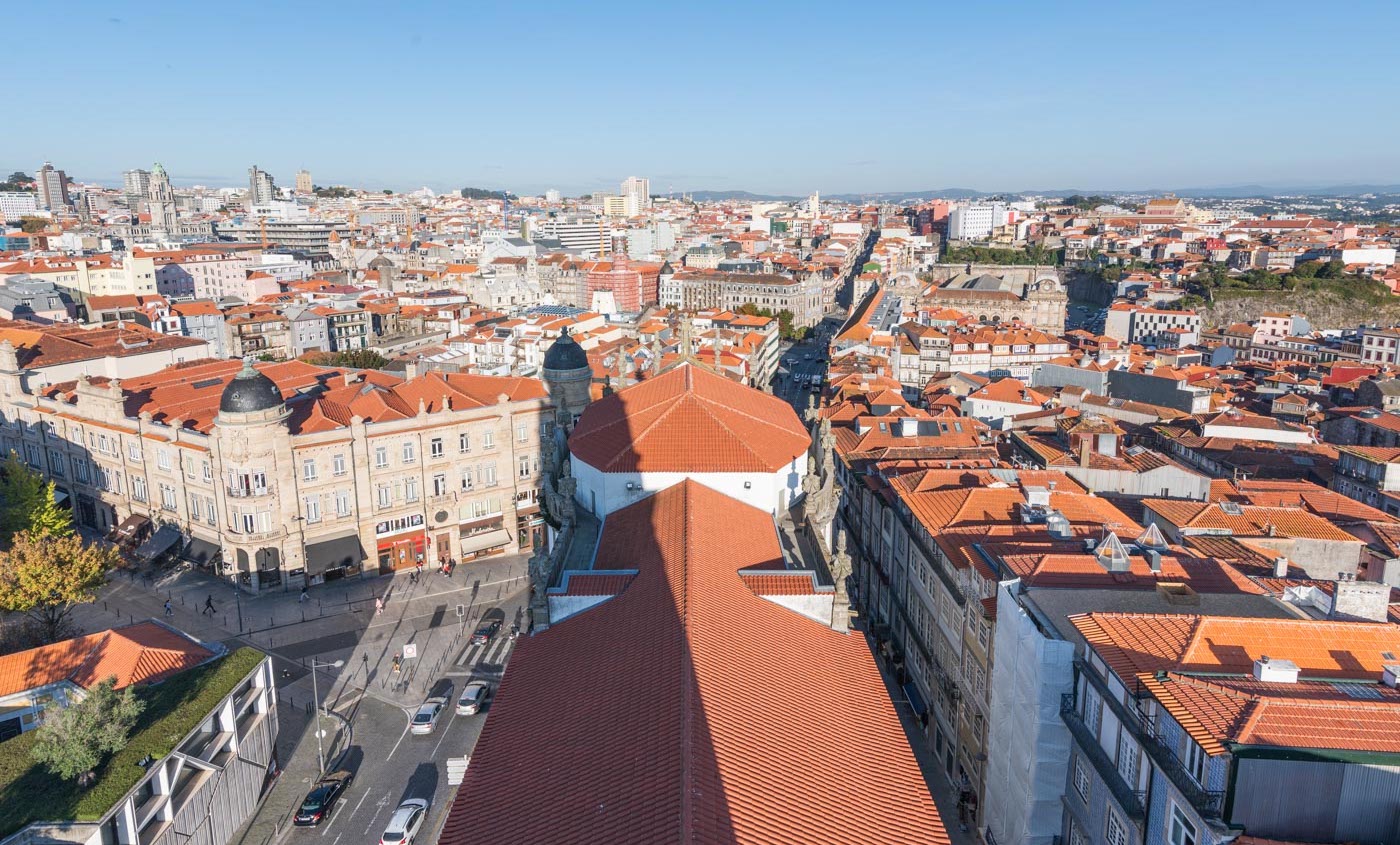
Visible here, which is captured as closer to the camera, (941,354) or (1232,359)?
(941,354)

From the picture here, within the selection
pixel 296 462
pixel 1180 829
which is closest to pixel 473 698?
pixel 296 462

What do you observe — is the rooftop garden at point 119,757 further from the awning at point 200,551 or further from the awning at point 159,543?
the awning at point 159,543

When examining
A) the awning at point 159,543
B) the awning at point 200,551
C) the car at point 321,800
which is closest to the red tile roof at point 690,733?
the car at point 321,800

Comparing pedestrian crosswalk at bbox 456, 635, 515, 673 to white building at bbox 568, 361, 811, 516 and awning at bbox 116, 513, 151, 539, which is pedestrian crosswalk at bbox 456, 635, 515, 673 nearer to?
white building at bbox 568, 361, 811, 516

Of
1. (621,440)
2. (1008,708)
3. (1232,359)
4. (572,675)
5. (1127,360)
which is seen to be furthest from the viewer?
(1232,359)

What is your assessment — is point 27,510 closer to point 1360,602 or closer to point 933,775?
point 933,775

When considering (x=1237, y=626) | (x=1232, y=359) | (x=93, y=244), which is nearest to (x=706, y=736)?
(x=1237, y=626)

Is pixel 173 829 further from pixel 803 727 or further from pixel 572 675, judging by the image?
pixel 803 727
